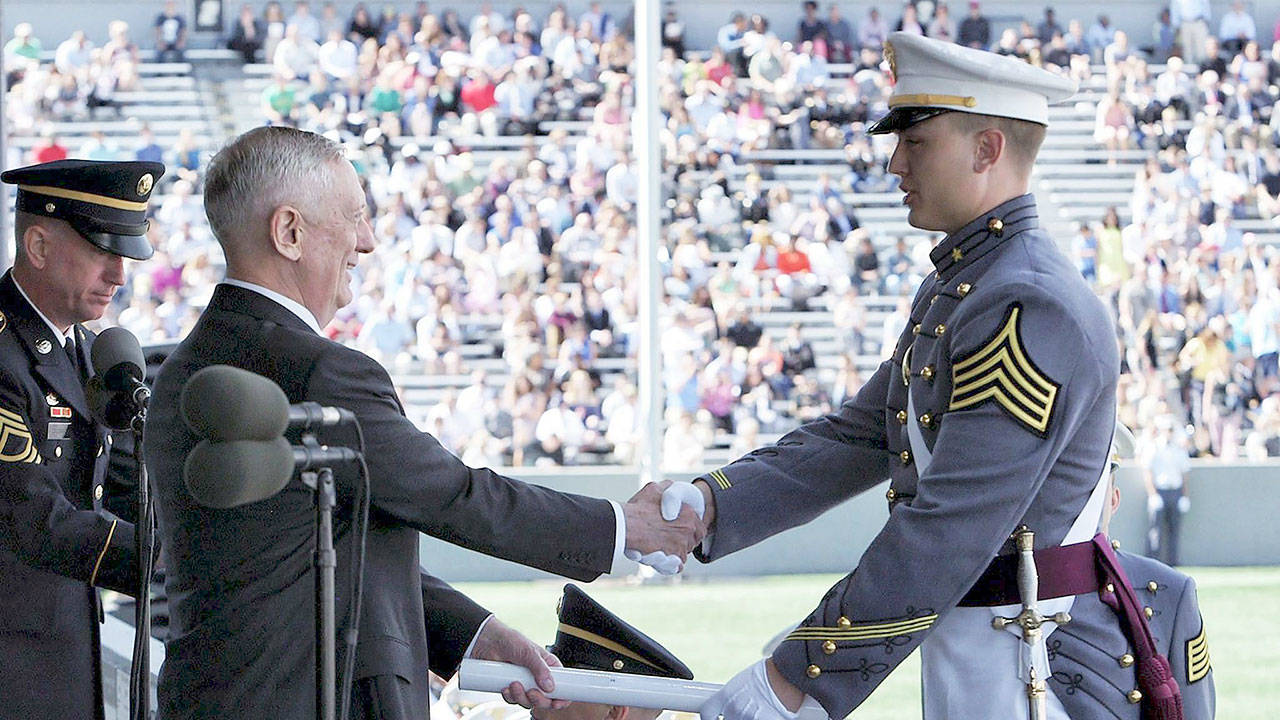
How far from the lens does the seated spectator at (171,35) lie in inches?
Answer: 615

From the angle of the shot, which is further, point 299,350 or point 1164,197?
point 1164,197

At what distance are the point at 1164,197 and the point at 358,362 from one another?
13184 mm

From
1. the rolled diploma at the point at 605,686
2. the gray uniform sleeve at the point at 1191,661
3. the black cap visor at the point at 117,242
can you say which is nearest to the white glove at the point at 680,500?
the rolled diploma at the point at 605,686

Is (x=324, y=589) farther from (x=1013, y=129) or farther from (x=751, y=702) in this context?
(x=1013, y=129)

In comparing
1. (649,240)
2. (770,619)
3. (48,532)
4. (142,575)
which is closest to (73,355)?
(48,532)

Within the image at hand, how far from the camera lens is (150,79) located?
15414 millimetres

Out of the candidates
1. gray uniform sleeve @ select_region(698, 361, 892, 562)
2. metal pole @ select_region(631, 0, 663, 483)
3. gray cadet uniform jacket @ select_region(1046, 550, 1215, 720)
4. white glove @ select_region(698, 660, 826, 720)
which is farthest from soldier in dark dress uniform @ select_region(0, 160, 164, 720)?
metal pole @ select_region(631, 0, 663, 483)

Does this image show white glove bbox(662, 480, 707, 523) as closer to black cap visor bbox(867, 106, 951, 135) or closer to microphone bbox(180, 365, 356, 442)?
black cap visor bbox(867, 106, 951, 135)

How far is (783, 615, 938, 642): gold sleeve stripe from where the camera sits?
238cm

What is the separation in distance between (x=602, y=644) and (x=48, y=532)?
1019mm

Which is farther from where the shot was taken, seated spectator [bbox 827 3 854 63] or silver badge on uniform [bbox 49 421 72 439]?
seated spectator [bbox 827 3 854 63]

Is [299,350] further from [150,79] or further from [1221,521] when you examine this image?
[150,79]

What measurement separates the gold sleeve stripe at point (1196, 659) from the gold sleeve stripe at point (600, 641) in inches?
33.1

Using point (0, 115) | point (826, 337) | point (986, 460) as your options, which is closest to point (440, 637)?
point (986, 460)
